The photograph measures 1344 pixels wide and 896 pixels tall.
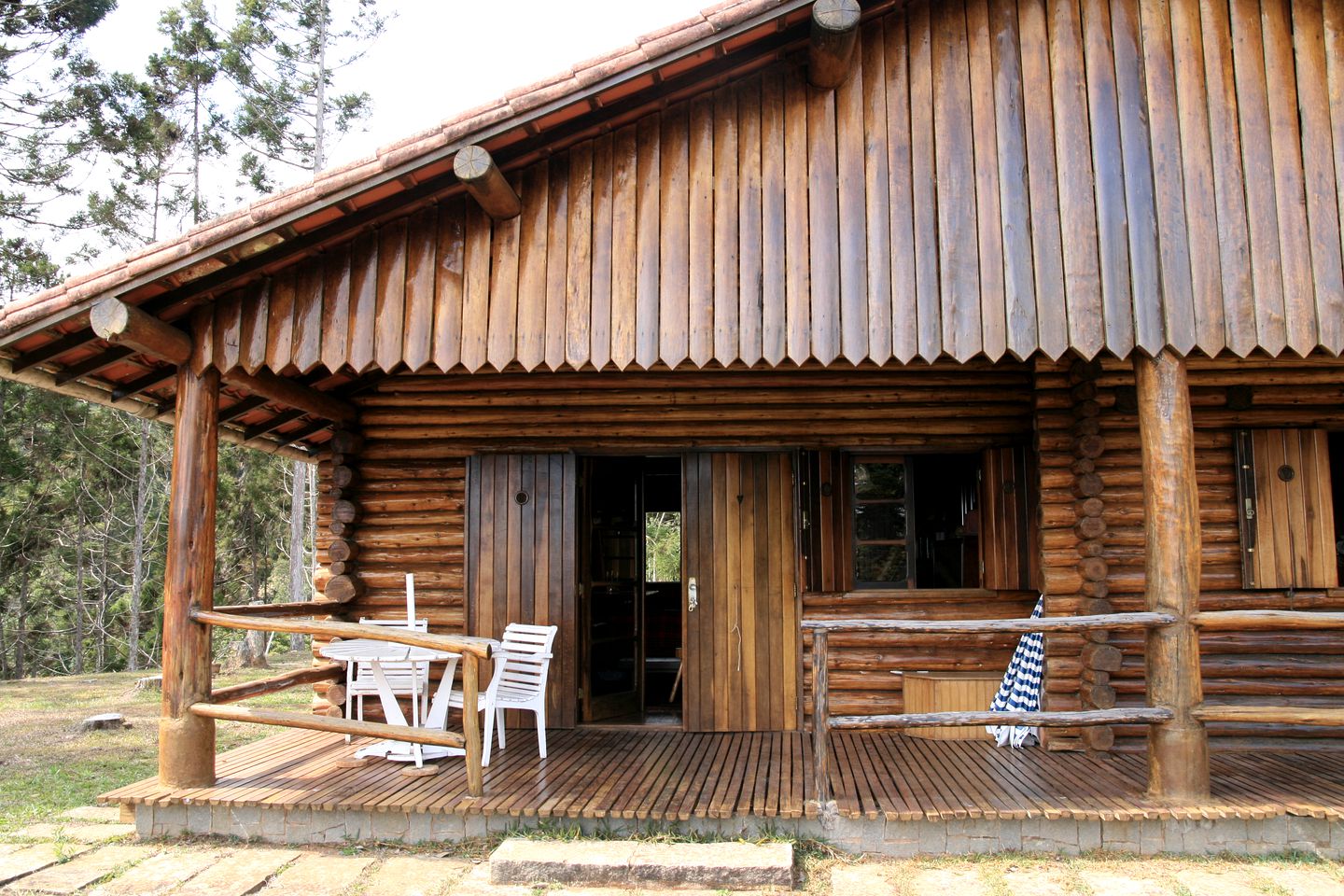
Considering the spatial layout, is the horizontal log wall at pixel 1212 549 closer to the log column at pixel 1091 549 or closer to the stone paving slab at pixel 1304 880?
the log column at pixel 1091 549

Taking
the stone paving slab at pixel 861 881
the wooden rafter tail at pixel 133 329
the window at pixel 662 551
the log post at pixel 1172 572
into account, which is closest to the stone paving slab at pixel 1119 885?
the log post at pixel 1172 572

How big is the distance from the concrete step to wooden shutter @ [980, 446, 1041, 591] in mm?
3544

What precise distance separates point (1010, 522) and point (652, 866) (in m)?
4.30

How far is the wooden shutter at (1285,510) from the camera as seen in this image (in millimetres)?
7293

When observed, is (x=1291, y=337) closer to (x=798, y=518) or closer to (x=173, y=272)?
(x=798, y=518)

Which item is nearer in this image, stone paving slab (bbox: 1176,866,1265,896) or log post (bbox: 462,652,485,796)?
stone paving slab (bbox: 1176,866,1265,896)

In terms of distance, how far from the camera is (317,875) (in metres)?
Result: 5.07

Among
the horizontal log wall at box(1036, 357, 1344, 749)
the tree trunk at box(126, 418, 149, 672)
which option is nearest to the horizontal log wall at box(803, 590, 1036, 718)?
the horizontal log wall at box(1036, 357, 1344, 749)

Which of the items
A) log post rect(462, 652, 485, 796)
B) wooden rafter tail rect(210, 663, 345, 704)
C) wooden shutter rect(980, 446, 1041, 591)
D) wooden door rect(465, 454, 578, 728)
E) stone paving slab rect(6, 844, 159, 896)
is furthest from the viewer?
wooden door rect(465, 454, 578, 728)

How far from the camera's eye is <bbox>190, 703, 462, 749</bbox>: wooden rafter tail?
572 centimetres

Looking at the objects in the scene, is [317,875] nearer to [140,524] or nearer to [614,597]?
[614,597]

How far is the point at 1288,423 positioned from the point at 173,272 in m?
7.78

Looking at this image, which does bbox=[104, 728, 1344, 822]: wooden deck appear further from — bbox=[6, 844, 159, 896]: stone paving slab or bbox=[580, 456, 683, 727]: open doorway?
bbox=[580, 456, 683, 727]: open doorway

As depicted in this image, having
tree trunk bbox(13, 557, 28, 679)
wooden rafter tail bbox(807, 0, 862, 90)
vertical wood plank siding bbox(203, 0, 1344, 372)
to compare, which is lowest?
tree trunk bbox(13, 557, 28, 679)
